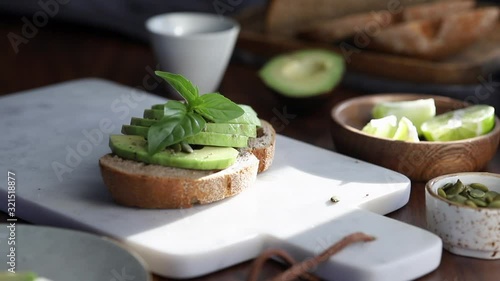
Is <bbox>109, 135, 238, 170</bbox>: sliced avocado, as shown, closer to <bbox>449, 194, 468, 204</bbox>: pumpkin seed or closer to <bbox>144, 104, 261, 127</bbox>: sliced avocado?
<bbox>144, 104, 261, 127</bbox>: sliced avocado

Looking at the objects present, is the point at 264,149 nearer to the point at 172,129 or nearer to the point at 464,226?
the point at 172,129

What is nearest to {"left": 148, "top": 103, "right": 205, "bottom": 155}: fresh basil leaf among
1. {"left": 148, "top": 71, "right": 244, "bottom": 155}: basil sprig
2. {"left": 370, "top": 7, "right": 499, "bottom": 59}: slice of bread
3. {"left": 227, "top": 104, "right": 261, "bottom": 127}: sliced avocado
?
{"left": 148, "top": 71, "right": 244, "bottom": 155}: basil sprig

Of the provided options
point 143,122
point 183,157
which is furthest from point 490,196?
point 143,122

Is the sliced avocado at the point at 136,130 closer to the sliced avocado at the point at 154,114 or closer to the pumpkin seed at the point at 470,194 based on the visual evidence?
the sliced avocado at the point at 154,114

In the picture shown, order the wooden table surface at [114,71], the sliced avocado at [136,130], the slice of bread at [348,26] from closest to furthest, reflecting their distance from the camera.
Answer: the sliced avocado at [136,130] < the wooden table surface at [114,71] < the slice of bread at [348,26]

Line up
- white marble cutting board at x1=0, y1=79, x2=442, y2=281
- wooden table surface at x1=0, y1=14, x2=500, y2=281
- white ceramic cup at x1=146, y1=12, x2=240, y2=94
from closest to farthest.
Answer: white marble cutting board at x1=0, y1=79, x2=442, y2=281 < wooden table surface at x1=0, y1=14, x2=500, y2=281 < white ceramic cup at x1=146, y1=12, x2=240, y2=94

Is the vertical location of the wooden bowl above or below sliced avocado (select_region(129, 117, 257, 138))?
below

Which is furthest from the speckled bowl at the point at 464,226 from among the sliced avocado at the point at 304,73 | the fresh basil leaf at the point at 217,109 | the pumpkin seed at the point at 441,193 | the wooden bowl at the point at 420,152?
the sliced avocado at the point at 304,73
